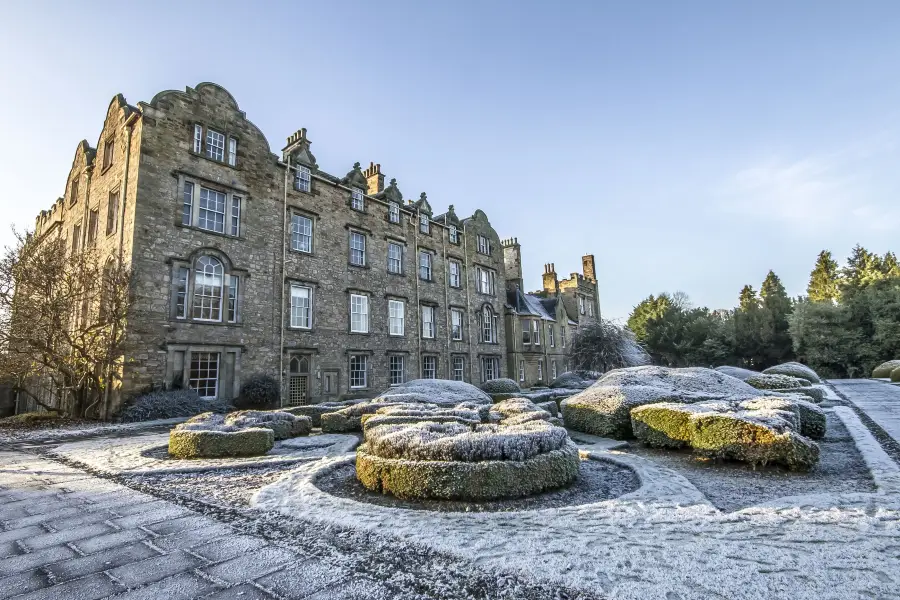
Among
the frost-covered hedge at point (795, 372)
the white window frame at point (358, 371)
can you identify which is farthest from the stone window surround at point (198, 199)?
the frost-covered hedge at point (795, 372)

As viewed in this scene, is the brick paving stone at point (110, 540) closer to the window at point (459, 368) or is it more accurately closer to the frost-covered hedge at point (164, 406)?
the frost-covered hedge at point (164, 406)

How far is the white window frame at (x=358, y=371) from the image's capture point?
2225 cm

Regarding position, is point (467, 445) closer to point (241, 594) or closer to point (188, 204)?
point (241, 594)

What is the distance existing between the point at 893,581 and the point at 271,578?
4377mm

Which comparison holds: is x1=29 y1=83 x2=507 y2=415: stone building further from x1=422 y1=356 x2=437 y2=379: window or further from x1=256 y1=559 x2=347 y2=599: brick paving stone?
x1=256 y1=559 x2=347 y2=599: brick paving stone

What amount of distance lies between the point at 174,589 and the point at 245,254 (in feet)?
58.1

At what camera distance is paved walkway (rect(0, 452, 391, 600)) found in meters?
3.22

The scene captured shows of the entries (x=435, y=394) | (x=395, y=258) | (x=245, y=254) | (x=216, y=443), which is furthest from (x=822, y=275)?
(x=216, y=443)

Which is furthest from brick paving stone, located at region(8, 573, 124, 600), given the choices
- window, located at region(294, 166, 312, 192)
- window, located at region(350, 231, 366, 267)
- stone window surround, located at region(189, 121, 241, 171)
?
window, located at region(350, 231, 366, 267)

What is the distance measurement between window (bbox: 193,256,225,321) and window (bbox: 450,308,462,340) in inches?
565

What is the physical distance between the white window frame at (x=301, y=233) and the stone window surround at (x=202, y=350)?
5513 mm

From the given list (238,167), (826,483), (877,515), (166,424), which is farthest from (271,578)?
(238,167)

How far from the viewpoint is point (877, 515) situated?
445 cm

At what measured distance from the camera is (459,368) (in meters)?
29.3
